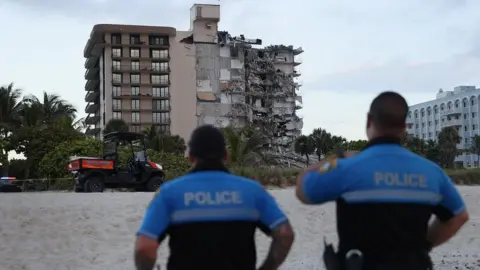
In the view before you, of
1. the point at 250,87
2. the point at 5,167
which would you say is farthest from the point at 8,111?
the point at 250,87

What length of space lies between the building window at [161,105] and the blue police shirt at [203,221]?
283 feet

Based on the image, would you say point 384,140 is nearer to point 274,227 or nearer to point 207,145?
point 274,227

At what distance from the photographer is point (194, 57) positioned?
9250 centimetres

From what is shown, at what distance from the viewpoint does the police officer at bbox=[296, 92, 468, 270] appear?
2670 millimetres

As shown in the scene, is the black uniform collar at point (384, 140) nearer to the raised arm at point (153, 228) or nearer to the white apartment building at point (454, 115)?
the raised arm at point (153, 228)

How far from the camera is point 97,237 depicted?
36.1 feet

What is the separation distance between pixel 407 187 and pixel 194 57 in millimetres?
90697

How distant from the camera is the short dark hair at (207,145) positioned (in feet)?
9.39

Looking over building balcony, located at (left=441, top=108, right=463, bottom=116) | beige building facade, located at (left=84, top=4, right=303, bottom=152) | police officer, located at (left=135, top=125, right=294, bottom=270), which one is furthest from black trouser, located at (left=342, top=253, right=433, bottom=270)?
building balcony, located at (left=441, top=108, right=463, bottom=116)

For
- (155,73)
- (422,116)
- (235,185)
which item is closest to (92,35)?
(155,73)

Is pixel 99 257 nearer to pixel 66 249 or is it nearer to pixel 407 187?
pixel 66 249

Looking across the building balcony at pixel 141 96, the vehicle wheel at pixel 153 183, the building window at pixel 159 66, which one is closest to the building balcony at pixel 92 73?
the building balcony at pixel 141 96

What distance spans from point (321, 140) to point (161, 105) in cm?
2156

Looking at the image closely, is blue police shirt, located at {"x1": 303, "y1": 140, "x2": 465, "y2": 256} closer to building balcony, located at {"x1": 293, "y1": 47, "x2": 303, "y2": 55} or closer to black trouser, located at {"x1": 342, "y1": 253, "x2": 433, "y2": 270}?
black trouser, located at {"x1": 342, "y1": 253, "x2": 433, "y2": 270}
